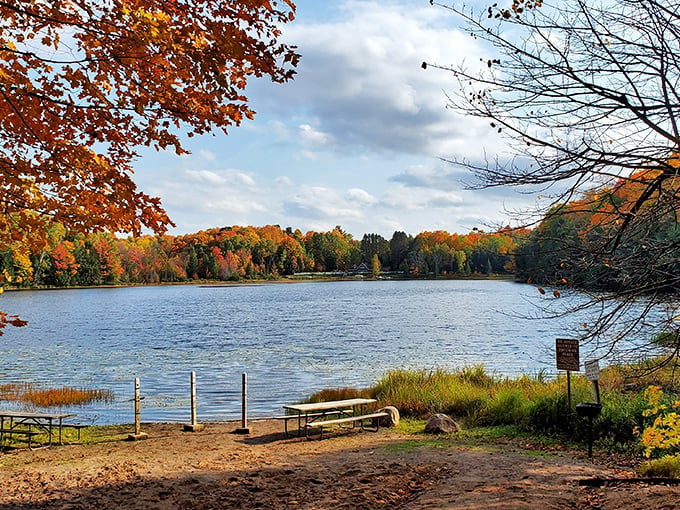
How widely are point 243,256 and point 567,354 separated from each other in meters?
142

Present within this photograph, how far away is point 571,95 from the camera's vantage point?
5508 millimetres

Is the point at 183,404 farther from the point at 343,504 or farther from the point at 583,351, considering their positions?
the point at 583,351

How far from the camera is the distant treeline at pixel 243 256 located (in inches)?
4432

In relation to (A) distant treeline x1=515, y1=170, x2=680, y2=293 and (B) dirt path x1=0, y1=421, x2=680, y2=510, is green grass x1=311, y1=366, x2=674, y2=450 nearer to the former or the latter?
(B) dirt path x1=0, y1=421, x2=680, y2=510

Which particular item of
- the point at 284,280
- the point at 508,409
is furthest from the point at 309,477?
the point at 284,280

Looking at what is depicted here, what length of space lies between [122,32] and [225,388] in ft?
55.0

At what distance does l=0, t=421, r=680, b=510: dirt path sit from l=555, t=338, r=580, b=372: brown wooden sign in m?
1.75

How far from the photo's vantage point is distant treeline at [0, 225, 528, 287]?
113 metres

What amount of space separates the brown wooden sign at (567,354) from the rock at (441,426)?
8.34ft

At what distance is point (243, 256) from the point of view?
150 metres

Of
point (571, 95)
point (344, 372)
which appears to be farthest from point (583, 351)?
point (571, 95)

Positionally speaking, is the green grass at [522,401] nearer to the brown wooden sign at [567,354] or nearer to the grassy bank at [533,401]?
the grassy bank at [533,401]

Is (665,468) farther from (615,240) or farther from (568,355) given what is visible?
(615,240)

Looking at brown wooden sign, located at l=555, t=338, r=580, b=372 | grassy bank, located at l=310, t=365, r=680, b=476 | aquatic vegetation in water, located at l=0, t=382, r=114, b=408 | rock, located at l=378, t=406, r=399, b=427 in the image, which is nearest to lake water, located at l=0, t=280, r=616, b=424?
aquatic vegetation in water, located at l=0, t=382, r=114, b=408
